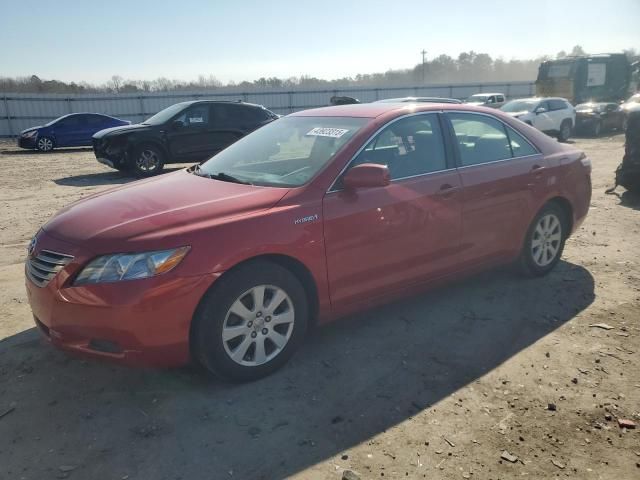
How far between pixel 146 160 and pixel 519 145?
9255 mm

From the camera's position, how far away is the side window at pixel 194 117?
39.9 ft

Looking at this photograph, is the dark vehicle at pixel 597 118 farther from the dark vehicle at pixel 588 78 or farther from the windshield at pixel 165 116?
the windshield at pixel 165 116

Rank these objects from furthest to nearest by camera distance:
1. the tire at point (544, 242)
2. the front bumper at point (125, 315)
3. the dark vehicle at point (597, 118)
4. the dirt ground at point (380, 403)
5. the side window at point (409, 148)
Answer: the dark vehicle at point (597, 118) → the tire at point (544, 242) → the side window at point (409, 148) → the front bumper at point (125, 315) → the dirt ground at point (380, 403)

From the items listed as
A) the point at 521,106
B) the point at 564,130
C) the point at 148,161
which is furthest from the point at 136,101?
the point at 564,130

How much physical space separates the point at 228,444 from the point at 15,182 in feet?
37.0

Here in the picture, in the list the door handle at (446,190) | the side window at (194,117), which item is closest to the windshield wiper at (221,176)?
the door handle at (446,190)

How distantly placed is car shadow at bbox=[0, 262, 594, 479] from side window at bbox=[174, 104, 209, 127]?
891 centimetres

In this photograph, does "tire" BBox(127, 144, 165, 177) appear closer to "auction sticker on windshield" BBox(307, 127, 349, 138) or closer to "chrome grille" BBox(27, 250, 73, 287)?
"auction sticker on windshield" BBox(307, 127, 349, 138)

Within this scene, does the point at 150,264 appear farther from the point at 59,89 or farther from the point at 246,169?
the point at 59,89

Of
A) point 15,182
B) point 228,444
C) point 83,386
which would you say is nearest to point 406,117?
point 228,444

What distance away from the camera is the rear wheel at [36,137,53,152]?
61.9 ft

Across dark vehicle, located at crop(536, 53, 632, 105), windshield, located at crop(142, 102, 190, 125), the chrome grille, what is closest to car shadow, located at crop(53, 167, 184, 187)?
windshield, located at crop(142, 102, 190, 125)

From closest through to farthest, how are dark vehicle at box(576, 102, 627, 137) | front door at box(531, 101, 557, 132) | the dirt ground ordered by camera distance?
the dirt ground → front door at box(531, 101, 557, 132) → dark vehicle at box(576, 102, 627, 137)

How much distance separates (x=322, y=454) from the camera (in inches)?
105
